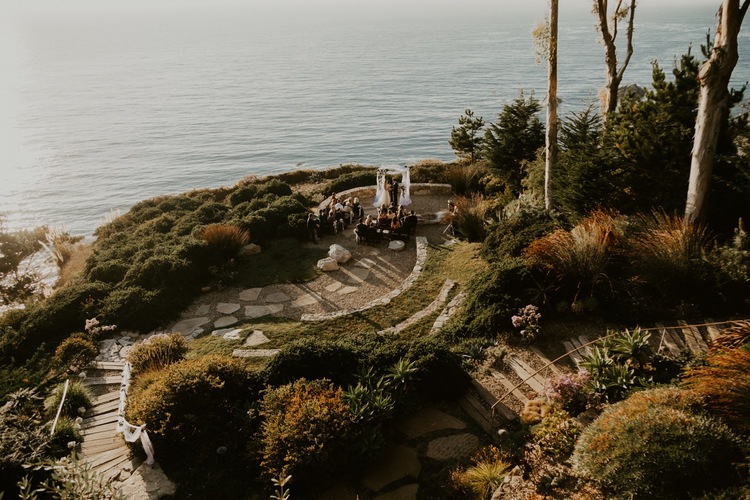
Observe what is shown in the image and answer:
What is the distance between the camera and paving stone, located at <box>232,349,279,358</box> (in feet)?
31.8

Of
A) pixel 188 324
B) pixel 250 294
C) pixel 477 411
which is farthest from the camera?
pixel 250 294

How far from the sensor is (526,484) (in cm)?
525

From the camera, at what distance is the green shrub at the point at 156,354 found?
898cm

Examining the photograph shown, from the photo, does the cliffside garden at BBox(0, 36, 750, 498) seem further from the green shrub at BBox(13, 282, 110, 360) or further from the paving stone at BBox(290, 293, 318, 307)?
the paving stone at BBox(290, 293, 318, 307)

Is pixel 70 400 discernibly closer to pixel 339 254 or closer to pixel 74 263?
pixel 339 254

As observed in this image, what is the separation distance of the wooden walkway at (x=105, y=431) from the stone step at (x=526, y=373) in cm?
600

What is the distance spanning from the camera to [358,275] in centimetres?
1400

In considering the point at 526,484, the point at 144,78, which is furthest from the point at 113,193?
the point at 144,78

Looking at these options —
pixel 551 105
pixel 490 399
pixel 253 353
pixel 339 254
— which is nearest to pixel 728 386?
pixel 490 399

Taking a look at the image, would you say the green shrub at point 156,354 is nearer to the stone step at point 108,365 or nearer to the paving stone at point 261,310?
the stone step at point 108,365

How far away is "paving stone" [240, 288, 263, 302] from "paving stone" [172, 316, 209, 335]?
4.21 feet

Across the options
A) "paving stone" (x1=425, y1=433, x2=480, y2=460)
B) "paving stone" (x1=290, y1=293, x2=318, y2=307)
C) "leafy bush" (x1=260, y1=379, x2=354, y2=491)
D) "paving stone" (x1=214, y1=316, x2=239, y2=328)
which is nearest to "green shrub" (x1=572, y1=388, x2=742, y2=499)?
"paving stone" (x1=425, y1=433, x2=480, y2=460)

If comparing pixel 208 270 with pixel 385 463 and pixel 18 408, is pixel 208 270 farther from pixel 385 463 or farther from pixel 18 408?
pixel 385 463

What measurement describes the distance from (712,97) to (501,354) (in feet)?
19.9
